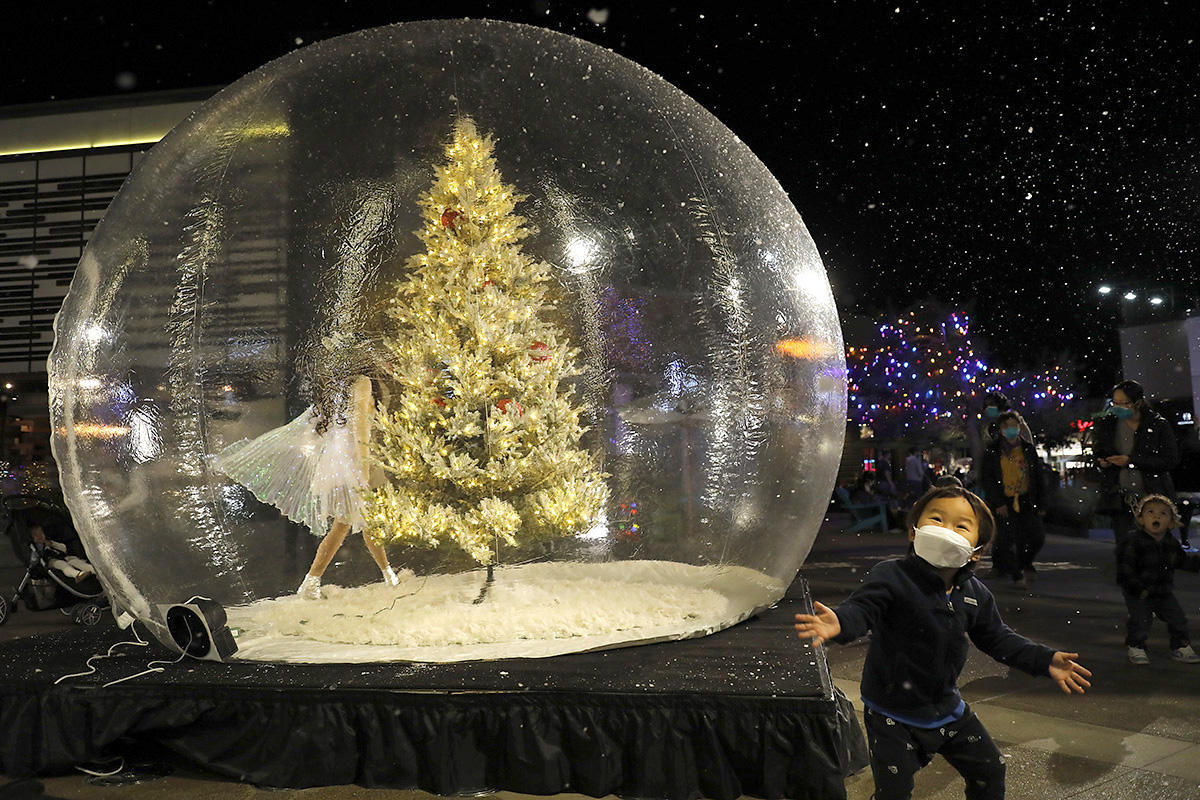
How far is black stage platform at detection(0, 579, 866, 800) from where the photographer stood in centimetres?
316

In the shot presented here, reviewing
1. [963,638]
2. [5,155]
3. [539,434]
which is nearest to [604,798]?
[963,638]

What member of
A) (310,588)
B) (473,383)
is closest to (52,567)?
(310,588)

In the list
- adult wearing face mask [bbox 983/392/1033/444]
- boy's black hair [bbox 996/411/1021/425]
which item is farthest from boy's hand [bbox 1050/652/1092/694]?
boy's black hair [bbox 996/411/1021/425]

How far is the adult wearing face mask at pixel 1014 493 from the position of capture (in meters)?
7.93

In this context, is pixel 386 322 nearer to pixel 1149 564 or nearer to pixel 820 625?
pixel 820 625

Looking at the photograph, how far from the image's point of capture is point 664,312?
14.3 feet

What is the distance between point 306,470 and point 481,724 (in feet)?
6.15

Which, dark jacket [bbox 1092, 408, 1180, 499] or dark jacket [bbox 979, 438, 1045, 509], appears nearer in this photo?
dark jacket [bbox 1092, 408, 1180, 499]

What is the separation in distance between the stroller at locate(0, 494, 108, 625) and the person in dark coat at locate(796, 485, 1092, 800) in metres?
6.00

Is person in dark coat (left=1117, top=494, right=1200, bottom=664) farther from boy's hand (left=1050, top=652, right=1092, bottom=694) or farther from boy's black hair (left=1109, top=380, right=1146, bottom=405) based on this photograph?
boy's hand (left=1050, top=652, right=1092, bottom=694)

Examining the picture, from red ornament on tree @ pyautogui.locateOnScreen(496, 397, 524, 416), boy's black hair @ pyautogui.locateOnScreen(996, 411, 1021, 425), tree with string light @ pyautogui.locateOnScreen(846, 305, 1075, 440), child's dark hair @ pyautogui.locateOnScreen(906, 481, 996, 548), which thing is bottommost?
child's dark hair @ pyautogui.locateOnScreen(906, 481, 996, 548)

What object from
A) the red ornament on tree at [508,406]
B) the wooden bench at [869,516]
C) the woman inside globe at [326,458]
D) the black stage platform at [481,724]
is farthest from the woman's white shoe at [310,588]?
the wooden bench at [869,516]

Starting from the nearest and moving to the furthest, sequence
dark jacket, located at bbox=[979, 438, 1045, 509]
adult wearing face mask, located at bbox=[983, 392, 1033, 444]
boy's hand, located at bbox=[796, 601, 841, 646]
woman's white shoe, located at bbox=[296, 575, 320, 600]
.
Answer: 1. boy's hand, located at bbox=[796, 601, 841, 646]
2. woman's white shoe, located at bbox=[296, 575, 320, 600]
3. dark jacket, located at bbox=[979, 438, 1045, 509]
4. adult wearing face mask, located at bbox=[983, 392, 1033, 444]

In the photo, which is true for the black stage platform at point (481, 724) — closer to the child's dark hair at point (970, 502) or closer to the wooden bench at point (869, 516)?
the child's dark hair at point (970, 502)
